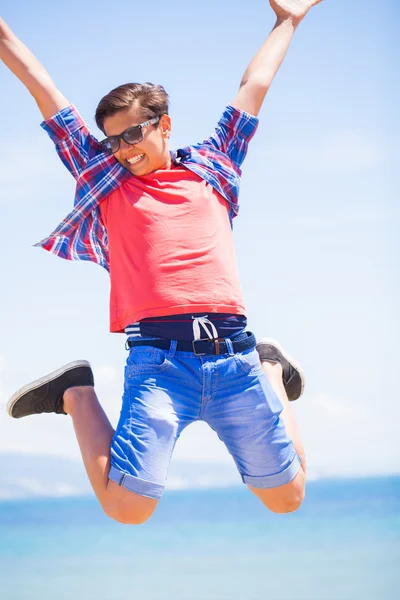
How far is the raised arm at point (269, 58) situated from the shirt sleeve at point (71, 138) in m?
0.64

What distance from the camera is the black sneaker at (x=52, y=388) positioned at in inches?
122

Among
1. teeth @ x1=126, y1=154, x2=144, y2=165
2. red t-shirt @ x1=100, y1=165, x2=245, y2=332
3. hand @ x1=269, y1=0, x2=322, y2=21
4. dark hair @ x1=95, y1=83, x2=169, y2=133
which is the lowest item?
red t-shirt @ x1=100, y1=165, x2=245, y2=332

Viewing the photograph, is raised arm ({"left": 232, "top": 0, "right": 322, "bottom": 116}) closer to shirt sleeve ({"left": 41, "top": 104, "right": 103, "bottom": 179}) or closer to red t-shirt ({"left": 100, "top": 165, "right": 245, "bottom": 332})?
red t-shirt ({"left": 100, "top": 165, "right": 245, "bottom": 332})

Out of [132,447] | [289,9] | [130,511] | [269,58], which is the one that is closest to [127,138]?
[269,58]

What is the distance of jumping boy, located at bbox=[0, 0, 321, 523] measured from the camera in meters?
2.77

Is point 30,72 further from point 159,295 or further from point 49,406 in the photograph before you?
point 49,406

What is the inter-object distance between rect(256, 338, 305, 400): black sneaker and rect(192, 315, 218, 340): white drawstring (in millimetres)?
628

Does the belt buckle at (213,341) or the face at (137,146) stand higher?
the face at (137,146)

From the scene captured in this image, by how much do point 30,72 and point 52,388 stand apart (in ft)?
4.11

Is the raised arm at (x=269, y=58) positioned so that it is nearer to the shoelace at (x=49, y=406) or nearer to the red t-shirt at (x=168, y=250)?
the red t-shirt at (x=168, y=250)

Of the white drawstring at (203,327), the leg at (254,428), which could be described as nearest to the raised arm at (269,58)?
the white drawstring at (203,327)

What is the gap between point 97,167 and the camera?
3031 millimetres

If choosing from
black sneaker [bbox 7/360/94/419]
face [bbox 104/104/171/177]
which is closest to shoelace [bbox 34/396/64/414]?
black sneaker [bbox 7/360/94/419]

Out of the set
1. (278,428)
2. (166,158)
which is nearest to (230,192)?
(166,158)
